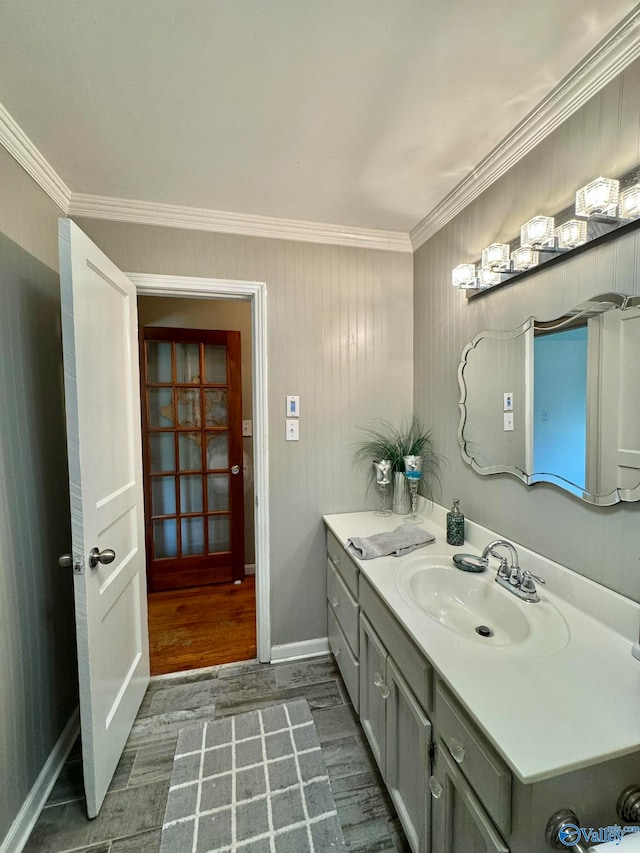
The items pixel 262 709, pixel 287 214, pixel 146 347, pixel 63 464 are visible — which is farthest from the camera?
pixel 146 347

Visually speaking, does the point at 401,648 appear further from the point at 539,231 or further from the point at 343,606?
the point at 539,231

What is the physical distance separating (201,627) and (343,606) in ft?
3.98

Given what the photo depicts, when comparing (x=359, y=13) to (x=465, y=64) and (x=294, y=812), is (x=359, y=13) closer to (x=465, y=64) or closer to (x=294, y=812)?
(x=465, y=64)

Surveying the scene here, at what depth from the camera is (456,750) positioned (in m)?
0.82

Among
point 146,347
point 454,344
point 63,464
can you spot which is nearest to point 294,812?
point 63,464

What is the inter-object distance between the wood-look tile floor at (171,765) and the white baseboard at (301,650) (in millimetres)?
39

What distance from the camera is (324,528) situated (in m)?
2.02

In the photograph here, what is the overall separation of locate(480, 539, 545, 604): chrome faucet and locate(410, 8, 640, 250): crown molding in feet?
4.73

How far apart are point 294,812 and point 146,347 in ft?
9.20

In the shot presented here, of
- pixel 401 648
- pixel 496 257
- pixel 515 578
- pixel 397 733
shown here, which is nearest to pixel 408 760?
pixel 397 733

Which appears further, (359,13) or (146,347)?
(146,347)

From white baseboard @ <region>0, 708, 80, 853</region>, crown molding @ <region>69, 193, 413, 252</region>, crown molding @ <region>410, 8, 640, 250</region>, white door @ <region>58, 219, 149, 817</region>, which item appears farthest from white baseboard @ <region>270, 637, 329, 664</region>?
crown molding @ <region>410, 8, 640, 250</region>

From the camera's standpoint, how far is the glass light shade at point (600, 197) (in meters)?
0.95

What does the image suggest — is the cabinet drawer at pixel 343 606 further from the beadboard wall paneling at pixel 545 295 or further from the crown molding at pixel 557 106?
the crown molding at pixel 557 106
